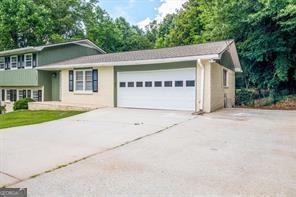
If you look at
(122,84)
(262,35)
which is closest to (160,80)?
(122,84)

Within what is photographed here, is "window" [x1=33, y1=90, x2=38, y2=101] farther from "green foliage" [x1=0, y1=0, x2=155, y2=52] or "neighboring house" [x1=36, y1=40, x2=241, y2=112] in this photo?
"green foliage" [x1=0, y1=0, x2=155, y2=52]

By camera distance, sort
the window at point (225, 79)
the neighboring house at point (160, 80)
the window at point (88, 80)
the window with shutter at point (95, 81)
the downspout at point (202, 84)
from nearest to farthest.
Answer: the downspout at point (202, 84) → the neighboring house at point (160, 80) → the window at point (225, 79) → the window with shutter at point (95, 81) → the window at point (88, 80)

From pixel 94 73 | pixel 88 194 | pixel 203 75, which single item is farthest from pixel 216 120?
pixel 94 73

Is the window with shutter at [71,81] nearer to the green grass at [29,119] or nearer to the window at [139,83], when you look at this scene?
the green grass at [29,119]

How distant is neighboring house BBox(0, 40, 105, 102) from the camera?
17906mm

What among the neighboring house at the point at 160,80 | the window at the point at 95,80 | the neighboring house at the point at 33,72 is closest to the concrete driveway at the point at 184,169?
the neighboring house at the point at 160,80

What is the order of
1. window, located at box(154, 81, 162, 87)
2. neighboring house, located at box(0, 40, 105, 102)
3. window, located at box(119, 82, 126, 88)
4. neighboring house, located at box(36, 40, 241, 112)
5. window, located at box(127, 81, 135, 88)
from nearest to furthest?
1. neighboring house, located at box(36, 40, 241, 112)
2. window, located at box(154, 81, 162, 87)
3. window, located at box(127, 81, 135, 88)
4. window, located at box(119, 82, 126, 88)
5. neighboring house, located at box(0, 40, 105, 102)

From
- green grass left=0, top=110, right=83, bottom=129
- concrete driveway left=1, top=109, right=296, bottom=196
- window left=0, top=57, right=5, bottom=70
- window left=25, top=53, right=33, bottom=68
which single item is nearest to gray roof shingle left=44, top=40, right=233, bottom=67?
green grass left=0, top=110, right=83, bottom=129

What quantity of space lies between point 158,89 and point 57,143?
25.1ft

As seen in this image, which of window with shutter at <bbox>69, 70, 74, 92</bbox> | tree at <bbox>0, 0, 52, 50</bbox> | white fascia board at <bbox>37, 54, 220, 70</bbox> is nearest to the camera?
white fascia board at <bbox>37, 54, 220, 70</bbox>

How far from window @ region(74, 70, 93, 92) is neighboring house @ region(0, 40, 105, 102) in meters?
2.85

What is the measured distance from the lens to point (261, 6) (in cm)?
1697

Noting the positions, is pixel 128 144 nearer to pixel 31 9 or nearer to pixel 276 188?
pixel 276 188

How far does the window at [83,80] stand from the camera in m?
15.7
